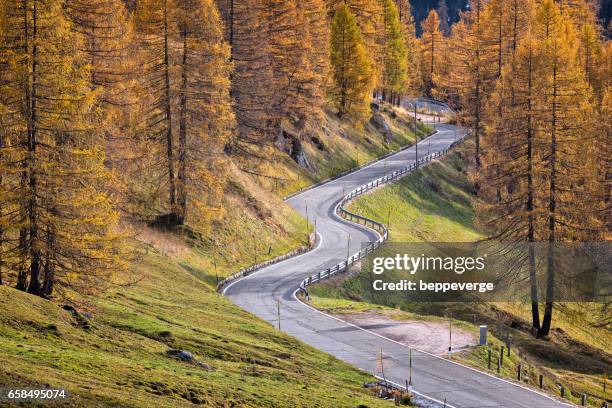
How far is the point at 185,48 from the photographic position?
46250 mm

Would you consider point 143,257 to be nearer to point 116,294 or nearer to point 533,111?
point 116,294

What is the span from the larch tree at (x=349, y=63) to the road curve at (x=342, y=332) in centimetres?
1792

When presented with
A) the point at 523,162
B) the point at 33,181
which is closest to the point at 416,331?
the point at 523,162

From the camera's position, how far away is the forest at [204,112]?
27422 millimetres

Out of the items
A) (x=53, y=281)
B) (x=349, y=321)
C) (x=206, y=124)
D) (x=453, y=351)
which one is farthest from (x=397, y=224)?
(x=53, y=281)

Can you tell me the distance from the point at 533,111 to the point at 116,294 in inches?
890

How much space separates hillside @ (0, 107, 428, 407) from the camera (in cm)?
1969

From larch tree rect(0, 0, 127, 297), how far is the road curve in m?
10.4

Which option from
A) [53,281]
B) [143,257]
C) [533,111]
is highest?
[533,111]

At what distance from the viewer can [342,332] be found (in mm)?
36281

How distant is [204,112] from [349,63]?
3550 cm

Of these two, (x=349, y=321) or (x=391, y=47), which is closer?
(x=349, y=321)

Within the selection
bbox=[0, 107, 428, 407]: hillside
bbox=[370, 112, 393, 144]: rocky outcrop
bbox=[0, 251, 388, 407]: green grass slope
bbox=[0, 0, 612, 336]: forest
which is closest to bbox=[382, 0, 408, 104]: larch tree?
bbox=[0, 0, 612, 336]: forest

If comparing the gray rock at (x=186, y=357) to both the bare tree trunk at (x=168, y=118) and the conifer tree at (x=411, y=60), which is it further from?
the conifer tree at (x=411, y=60)
